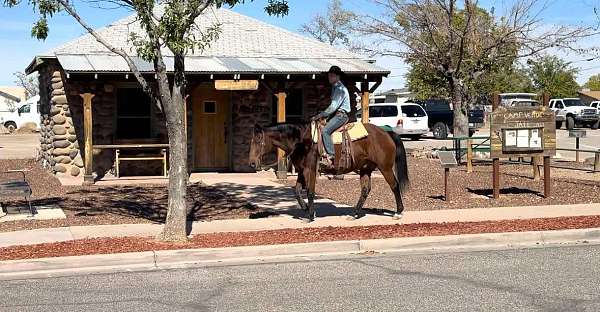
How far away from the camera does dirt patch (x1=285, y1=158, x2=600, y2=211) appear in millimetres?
15289

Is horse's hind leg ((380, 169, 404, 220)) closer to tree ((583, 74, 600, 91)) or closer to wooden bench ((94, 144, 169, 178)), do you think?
wooden bench ((94, 144, 169, 178))

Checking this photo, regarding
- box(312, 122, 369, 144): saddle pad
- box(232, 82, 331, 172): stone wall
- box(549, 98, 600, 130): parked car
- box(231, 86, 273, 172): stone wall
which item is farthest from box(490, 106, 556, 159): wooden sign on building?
box(549, 98, 600, 130): parked car

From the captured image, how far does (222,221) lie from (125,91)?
9068 mm

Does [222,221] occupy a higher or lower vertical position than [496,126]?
lower

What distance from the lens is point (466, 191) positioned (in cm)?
1714

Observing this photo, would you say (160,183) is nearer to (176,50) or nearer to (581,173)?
(176,50)

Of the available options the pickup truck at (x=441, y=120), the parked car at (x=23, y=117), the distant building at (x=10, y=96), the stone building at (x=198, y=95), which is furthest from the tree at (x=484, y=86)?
the distant building at (x=10, y=96)

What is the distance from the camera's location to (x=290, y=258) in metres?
10.1

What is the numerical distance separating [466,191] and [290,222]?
5849mm

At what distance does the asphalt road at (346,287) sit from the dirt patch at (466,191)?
17.2 feet

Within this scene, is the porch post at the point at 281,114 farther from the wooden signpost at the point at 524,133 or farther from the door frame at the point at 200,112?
the wooden signpost at the point at 524,133

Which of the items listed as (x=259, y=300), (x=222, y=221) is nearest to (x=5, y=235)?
(x=222, y=221)

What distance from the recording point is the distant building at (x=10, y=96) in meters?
82.5

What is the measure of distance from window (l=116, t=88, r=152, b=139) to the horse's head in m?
9.43
